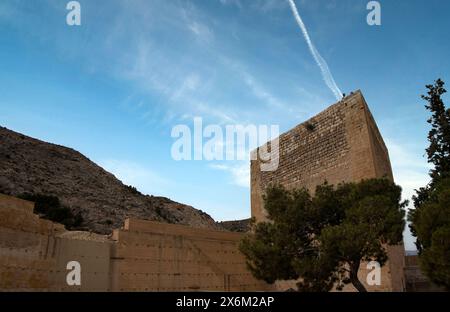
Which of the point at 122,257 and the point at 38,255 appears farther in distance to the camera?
the point at 122,257

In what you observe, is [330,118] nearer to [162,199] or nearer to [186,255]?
[186,255]

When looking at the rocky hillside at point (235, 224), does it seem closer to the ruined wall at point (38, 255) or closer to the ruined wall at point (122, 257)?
the ruined wall at point (122, 257)

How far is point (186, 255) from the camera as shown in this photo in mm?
16016

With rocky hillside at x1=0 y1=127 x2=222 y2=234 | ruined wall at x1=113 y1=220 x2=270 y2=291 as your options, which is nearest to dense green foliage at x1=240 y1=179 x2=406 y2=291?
ruined wall at x1=113 y1=220 x2=270 y2=291

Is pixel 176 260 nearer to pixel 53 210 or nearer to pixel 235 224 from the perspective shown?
pixel 53 210

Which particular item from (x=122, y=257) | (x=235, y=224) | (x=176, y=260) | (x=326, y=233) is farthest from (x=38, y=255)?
(x=235, y=224)

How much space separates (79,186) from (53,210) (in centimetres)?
1290

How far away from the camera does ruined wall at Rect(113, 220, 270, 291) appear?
14266mm

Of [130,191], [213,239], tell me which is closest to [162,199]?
[130,191]

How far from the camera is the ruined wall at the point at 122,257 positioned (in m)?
11.6

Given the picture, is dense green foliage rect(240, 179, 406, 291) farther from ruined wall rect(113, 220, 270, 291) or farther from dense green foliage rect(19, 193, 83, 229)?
dense green foliage rect(19, 193, 83, 229)

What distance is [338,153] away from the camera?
16672 mm

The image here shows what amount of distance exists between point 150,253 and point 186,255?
1.77 m

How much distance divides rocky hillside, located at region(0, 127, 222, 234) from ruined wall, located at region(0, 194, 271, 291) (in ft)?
71.9
